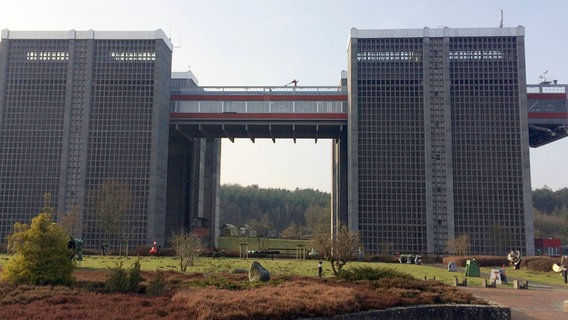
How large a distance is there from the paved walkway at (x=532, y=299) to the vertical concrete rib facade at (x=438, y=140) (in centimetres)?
2812

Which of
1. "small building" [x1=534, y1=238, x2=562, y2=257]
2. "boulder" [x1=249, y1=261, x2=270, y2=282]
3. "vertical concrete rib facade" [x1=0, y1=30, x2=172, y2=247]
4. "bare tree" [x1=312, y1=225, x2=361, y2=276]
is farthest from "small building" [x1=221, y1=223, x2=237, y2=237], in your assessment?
"boulder" [x1=249, y1=261, x2=270, y2=282]

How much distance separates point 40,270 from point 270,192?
145 m

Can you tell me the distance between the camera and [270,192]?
16375 centimetres

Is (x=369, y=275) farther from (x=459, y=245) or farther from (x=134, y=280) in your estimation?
(x=459, y=245)

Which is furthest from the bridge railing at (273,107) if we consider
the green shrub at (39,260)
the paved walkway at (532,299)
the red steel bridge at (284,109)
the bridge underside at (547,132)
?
the green shrub at (39,260)

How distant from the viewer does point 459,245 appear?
54.7m

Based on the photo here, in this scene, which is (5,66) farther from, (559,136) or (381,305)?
(559,136)

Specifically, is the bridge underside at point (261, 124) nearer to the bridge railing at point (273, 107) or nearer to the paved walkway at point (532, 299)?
the bridge railing at point (273, 107)

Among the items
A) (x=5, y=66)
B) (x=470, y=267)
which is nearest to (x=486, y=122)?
(x=470, y=267)

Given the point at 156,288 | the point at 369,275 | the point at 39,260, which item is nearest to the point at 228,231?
the point at 369,275

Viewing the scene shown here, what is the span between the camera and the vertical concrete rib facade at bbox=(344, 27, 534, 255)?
5862 cm

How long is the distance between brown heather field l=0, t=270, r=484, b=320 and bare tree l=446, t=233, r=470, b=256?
35.8m

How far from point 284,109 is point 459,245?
88.1ft

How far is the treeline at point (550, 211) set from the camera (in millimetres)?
115875
